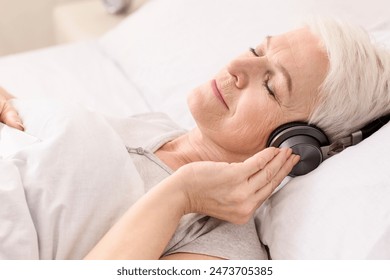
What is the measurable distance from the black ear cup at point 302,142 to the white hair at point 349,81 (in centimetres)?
3

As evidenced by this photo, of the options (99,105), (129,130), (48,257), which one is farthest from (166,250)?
(99,105)

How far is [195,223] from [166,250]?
84 mm

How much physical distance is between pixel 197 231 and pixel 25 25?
7.10 feet

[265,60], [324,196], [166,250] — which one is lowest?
[166,250]

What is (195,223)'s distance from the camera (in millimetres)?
1160

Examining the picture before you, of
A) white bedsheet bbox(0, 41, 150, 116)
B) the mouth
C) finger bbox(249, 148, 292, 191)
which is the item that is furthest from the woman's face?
white bedsheet bbox(0, 41, 150, 116)

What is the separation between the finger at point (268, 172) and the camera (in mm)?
1094

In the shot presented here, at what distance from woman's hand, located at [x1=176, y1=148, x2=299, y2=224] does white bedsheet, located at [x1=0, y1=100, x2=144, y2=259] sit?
132 millimetres

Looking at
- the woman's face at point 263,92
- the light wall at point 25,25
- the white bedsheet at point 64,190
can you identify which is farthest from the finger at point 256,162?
the light wall at point 25,25

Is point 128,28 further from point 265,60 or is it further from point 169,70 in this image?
point 265,60

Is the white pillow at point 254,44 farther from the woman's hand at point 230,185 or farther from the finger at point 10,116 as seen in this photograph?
the finger at point 10,116

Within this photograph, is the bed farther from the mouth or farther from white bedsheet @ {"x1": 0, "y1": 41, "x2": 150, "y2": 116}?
the mouth

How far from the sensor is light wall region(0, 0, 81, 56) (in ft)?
9.49
